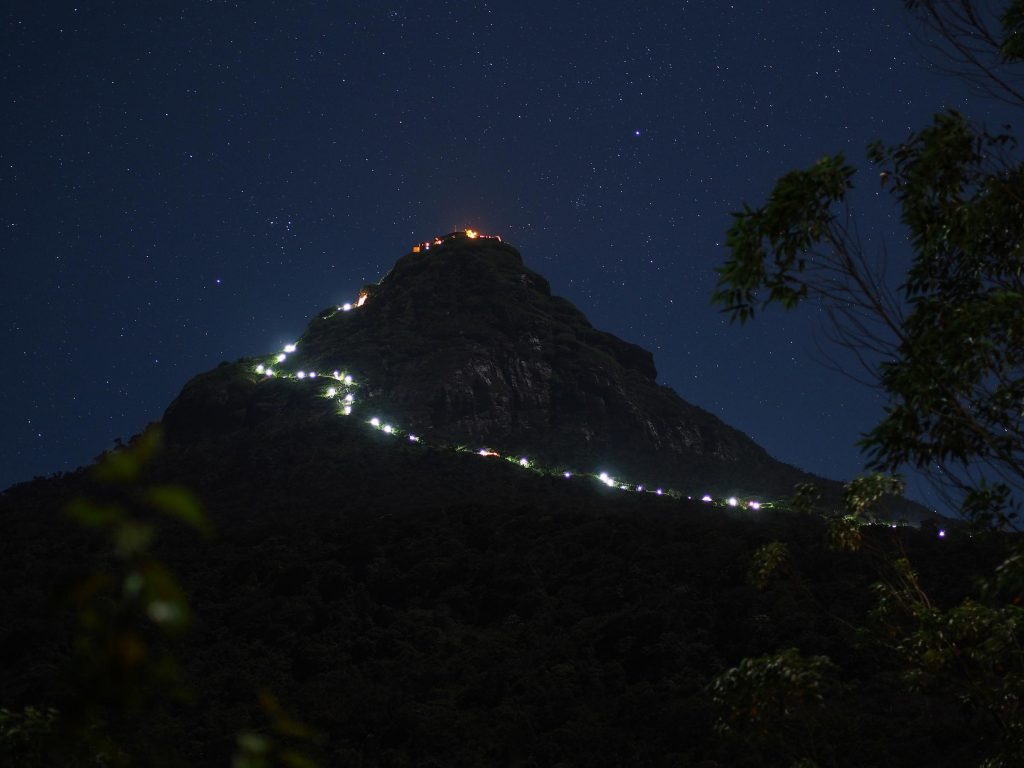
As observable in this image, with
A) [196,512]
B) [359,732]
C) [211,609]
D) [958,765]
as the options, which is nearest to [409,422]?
[211,609]

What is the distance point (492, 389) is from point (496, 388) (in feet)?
2.00

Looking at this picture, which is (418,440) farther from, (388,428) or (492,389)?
(492,389)

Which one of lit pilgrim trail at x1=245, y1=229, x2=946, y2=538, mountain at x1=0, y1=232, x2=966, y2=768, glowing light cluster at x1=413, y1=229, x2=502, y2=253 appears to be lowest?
mountain at x1=0, y1=232, x2=966, y2=768

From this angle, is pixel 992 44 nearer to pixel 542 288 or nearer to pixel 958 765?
pixel 958 765

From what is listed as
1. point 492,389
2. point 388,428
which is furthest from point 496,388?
point 388,428

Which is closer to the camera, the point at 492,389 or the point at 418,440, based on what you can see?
the point at 418,440

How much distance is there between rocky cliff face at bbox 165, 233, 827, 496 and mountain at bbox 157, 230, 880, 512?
0.51 feet

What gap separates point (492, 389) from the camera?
66500 mm

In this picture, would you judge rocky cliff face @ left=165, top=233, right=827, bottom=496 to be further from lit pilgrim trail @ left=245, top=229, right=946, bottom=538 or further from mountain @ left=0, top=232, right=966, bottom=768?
mountain @ left=0, top=232, right=966, bottom=768

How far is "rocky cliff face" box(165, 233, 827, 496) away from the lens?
196ft

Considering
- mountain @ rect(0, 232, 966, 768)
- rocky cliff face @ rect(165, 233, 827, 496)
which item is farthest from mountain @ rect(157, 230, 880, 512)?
mountain @ rect(0, 232, 966, 768)

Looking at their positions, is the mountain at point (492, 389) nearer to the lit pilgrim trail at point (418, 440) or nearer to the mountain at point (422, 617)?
the lit pilgrim trail at point (418, 440)

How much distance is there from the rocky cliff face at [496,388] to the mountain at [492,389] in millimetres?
156

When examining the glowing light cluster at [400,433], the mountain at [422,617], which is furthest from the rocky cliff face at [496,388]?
the mountain at [422,617]
